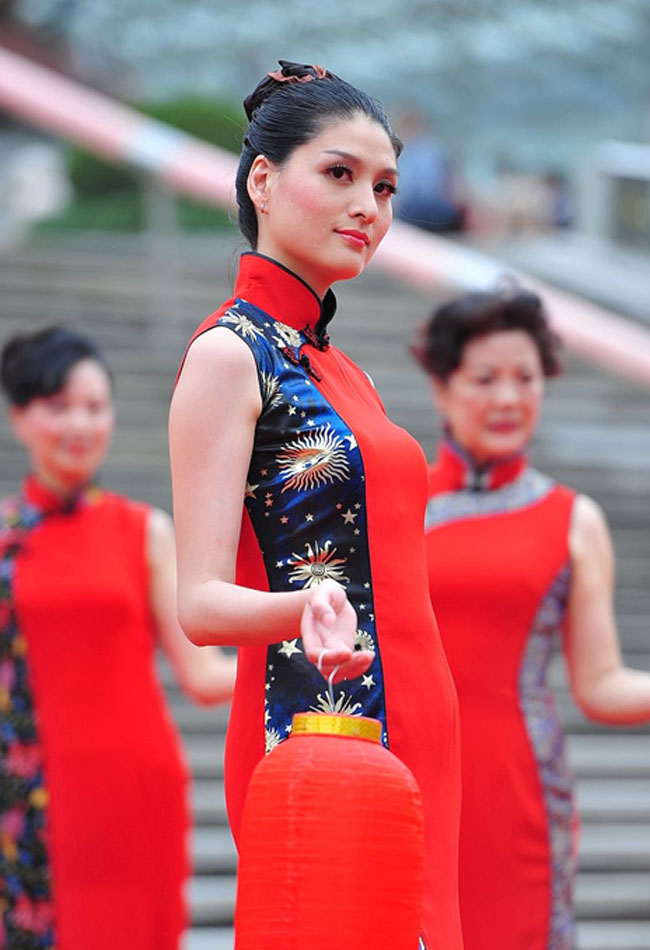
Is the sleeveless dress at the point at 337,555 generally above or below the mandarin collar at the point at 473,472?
below

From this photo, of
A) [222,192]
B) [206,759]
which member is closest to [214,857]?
[206,759]

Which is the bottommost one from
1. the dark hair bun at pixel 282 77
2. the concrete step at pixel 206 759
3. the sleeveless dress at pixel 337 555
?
the sleeveless dress at pixel 337 555

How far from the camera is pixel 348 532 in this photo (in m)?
2.38

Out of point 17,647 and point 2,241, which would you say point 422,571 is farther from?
point 2,241

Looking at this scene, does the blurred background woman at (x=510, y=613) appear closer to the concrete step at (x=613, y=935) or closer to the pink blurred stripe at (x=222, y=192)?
the pink blurred stripe at (x=222, y=192)

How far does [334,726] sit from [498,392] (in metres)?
1.98

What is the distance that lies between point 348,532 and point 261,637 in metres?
0.20

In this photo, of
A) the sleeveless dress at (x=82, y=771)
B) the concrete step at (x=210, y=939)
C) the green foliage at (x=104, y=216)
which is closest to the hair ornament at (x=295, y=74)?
the sleeveless dress at (x=82, y=771)

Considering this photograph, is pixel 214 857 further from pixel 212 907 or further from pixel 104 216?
pixel 104 216

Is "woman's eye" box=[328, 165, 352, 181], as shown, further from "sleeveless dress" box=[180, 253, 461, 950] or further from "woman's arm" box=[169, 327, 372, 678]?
"woman's arm" box=[169, 327, 372, 678]

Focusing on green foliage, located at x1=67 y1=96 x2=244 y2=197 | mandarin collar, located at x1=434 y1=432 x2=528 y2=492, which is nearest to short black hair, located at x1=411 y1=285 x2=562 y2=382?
mandarin collar, located at x1=434 y1=432 x2=528 y2=492

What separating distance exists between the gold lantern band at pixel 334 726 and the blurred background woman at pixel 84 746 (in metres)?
2.22

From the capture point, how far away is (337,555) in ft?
7.80

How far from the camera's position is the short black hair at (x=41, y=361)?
4.62 meters
